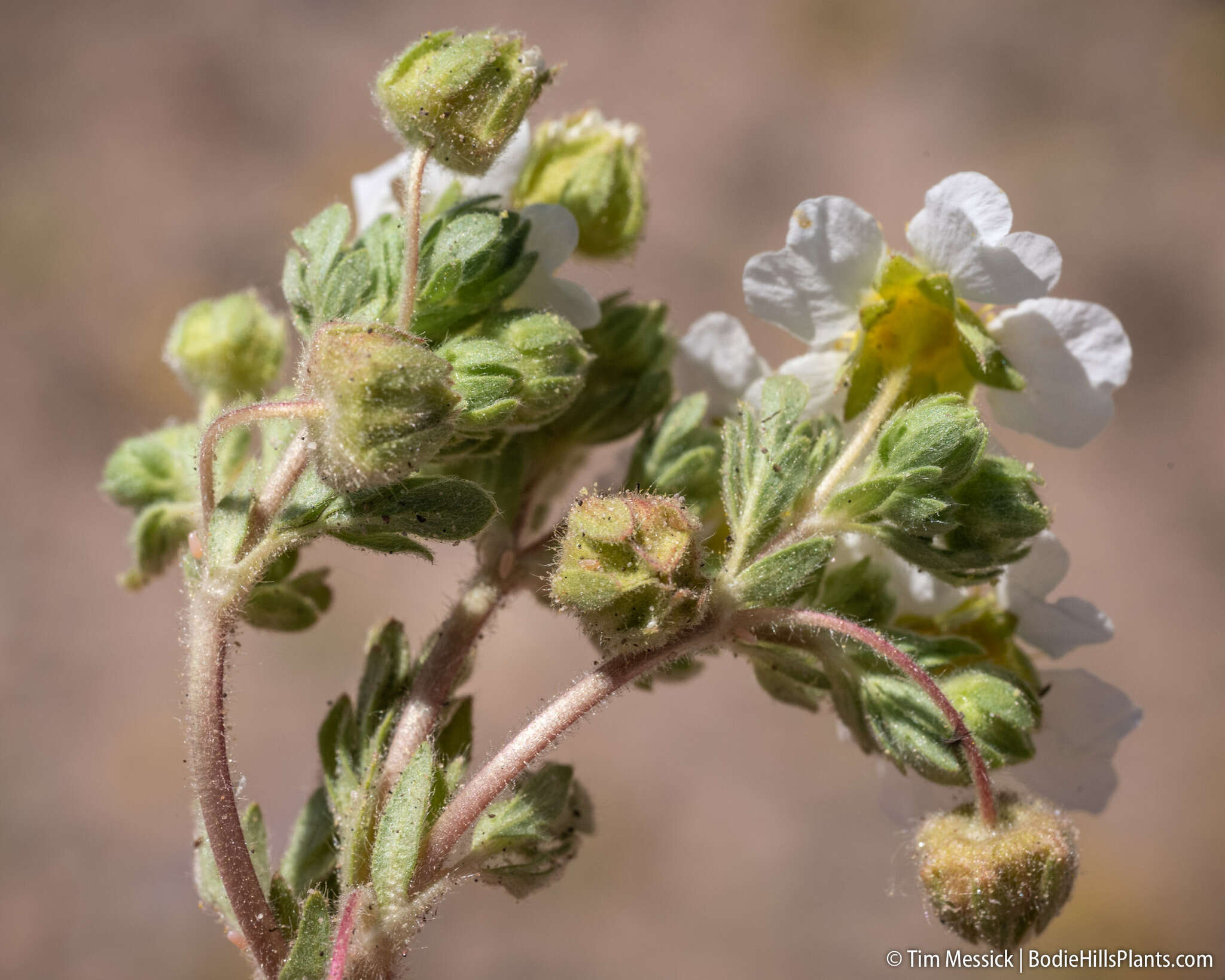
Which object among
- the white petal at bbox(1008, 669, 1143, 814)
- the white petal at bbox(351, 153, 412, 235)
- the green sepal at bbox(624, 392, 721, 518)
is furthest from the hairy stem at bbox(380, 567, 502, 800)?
the white petal at bbox(1008, 669, 1143, 814)

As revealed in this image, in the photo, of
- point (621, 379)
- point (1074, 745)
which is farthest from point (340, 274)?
point (1074, 745)

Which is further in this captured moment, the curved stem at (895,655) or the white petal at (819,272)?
the white petal at (819,272)

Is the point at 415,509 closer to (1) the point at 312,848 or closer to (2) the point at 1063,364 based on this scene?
(1) the point at 312,848

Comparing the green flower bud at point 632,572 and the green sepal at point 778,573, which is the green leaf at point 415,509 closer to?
the green flower bud at point 632,572

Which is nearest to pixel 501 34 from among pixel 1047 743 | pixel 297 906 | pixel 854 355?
pixel 854 355

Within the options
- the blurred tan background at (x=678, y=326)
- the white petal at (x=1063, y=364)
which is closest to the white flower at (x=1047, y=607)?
the white petal at (x=1063, y=364)

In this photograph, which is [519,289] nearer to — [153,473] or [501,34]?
[501,34]
